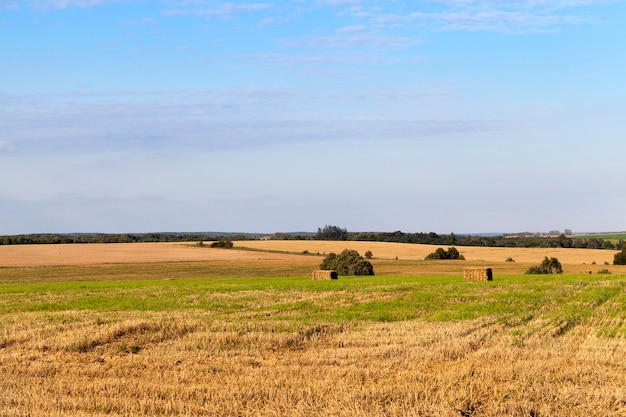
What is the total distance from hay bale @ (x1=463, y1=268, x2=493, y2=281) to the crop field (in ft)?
24.2

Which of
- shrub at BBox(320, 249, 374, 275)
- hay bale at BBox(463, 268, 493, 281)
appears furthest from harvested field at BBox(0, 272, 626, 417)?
shrub at BBox(320, 249, 374, 275)

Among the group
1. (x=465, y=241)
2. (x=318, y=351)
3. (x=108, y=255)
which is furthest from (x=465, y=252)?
(x=318, y=351)

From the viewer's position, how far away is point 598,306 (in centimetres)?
2216

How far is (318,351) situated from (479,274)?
23819 millimetres

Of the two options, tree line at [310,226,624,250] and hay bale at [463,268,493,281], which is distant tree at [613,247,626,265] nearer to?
hay bale at [463,268,493,281]

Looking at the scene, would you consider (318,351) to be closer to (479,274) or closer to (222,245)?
(479,274)

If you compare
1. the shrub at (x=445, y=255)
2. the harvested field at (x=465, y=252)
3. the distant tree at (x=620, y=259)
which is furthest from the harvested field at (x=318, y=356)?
the harvested field at (x=465, y=252)

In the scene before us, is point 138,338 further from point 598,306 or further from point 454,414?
point 598,306

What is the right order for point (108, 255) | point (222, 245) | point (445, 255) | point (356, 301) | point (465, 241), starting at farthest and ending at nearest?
point (465, 241) < point (222, 245) < point (108, 255) < point (445, 255) < point (356, 301)

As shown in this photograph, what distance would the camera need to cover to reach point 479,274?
122 ft

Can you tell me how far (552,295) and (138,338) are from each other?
49.1ft

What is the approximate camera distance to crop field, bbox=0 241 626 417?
10297 millimetres

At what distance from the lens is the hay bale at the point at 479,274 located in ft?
121

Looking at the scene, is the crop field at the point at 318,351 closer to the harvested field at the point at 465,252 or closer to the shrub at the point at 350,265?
the shrub at the point at 350,265
